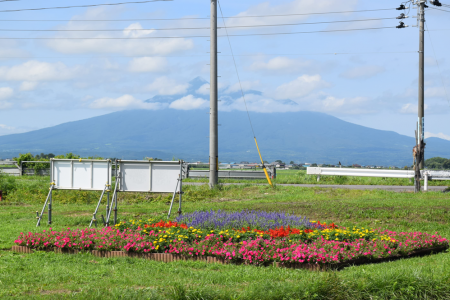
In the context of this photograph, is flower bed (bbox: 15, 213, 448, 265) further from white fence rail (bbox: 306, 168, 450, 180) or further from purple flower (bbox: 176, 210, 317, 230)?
white fence rail (bbox: 306, 168, 450, 180)

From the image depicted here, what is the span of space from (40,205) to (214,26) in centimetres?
1086

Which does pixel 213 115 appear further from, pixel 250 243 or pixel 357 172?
pixel 250 243

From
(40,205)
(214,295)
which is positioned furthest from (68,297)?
(40,205)

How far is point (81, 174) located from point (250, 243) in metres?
6.94

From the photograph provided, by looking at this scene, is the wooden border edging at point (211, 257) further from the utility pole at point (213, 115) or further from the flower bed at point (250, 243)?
the utility pole at point (213, 115)

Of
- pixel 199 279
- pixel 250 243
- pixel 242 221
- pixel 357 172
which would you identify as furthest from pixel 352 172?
pixel 199 279

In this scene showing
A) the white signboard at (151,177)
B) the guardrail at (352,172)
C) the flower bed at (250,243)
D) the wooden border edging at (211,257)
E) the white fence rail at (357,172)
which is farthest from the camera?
the guardrail at (352,172)

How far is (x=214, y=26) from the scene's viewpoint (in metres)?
21.6

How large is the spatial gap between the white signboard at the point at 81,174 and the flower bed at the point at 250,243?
11.6 feet

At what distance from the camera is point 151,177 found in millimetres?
12711

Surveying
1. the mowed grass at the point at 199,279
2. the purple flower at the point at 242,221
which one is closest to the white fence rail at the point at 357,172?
the mowed grass at the point at 199,279

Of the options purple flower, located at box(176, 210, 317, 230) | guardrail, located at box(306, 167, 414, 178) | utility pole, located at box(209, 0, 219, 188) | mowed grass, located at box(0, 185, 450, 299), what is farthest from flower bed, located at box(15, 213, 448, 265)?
guardrail, located at box(306, 167, 414, 178)

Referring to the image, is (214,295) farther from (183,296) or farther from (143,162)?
(143,162)

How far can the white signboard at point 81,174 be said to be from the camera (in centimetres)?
1278
